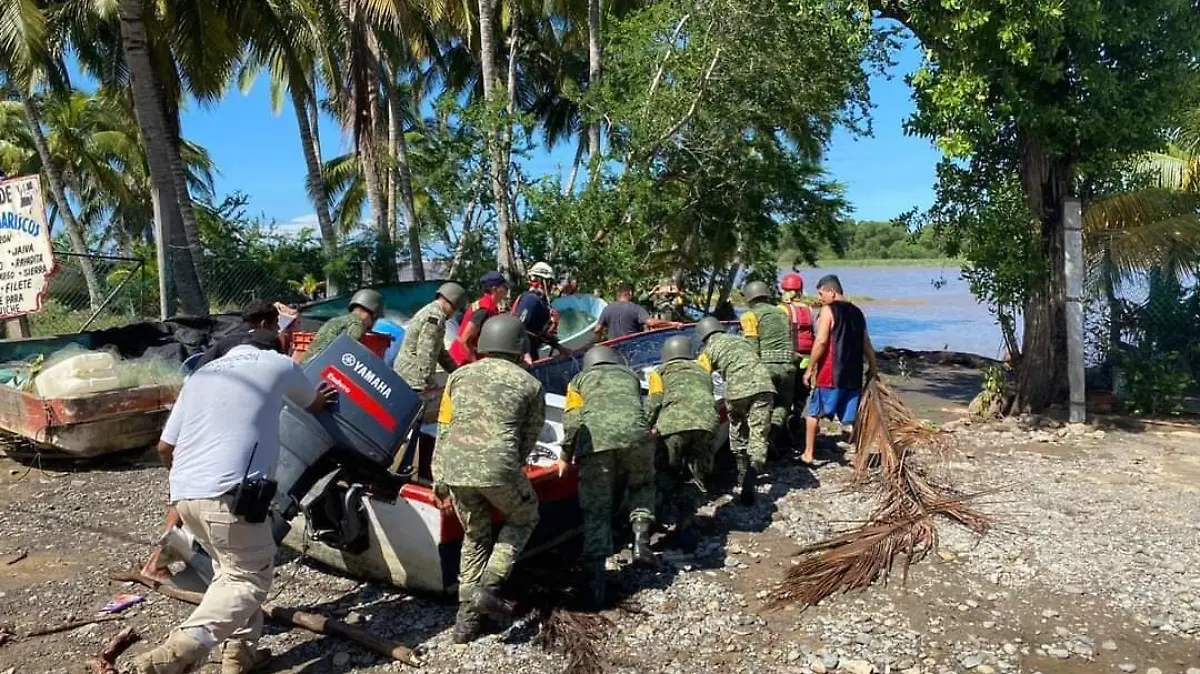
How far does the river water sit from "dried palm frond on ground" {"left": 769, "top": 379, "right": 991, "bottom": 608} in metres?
3.75

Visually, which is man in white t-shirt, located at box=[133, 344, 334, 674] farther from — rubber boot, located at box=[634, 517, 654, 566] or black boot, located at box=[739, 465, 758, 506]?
black boot, located at box=[739, 465, 758, 506]

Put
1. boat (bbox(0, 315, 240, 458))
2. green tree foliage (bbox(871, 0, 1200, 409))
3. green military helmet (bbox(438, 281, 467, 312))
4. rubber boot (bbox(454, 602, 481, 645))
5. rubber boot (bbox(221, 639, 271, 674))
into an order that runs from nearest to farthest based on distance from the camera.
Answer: rubber boot (bbox(221, 639, 271, 674))
rubber boot (bbox(454, 602, 481, 645))
green military helmet (bbox(438, 281, 467, 312))
boat (bbox(0, 315, 240, 458))
green tree foliage (bbox(871, 0, 1200, 409))

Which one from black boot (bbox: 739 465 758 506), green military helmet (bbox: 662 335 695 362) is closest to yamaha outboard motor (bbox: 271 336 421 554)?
green military helmet (bbox: 662 335 695 362)

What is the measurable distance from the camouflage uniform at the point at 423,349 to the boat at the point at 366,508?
0.86 metres

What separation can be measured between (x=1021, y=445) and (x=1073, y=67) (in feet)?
12.3

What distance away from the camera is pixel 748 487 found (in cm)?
660

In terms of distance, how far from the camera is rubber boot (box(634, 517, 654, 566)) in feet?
17.2

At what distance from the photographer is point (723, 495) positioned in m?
6.94

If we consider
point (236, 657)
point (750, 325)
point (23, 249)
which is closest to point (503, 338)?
point (236, 657)

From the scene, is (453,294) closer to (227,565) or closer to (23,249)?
(227,565)

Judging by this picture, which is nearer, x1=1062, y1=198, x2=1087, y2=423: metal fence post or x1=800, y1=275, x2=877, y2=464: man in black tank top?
x1=800, y1=275, x2=877, y2=464: man in black tank top

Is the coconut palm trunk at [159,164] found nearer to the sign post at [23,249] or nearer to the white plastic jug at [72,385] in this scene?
the sign post at [23,249]

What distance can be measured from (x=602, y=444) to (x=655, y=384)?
41.2 inches

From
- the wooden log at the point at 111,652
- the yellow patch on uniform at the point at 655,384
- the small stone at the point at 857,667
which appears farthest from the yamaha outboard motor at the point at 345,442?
the small stone at the point at 857,667
